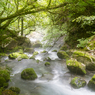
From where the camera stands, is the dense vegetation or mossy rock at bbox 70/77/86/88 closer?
the dense vegetation

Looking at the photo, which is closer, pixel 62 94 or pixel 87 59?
pixel 62 94

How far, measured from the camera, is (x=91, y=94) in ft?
15.0

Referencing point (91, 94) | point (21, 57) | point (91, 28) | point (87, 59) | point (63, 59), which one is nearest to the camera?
point (91, 94)

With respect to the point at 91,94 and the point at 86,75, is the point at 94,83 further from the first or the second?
the point at 86,75

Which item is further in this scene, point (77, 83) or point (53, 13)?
point (53, 13)

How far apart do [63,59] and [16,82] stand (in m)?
5.78

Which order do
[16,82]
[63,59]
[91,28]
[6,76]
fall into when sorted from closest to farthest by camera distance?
[6,76]
[16,82]
[91,28]
[63,59]

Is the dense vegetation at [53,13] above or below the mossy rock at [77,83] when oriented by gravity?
above

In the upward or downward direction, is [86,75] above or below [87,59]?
below

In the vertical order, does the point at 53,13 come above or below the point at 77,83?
above

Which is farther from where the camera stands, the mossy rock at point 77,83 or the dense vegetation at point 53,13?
the mossy rock at point 77,83

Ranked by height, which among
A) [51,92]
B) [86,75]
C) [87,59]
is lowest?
[51,92]

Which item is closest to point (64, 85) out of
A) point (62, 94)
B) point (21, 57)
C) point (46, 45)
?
point (62, 94)

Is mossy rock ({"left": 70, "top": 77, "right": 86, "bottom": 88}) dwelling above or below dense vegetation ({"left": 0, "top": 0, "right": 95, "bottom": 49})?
below
